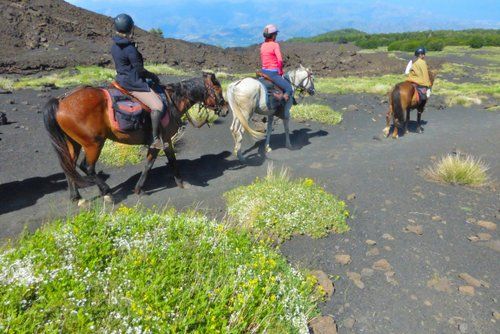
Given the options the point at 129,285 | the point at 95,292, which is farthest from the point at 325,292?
the point at 95,292

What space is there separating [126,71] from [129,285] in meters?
4.72

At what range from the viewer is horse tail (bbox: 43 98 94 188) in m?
6.41

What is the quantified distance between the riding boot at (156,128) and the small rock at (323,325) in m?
4.74

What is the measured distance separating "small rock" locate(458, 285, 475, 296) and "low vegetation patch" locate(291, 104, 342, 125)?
36.7ft

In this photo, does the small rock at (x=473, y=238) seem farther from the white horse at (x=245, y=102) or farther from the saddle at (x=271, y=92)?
the saddle at (x=271, y=92)

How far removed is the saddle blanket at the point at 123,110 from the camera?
6.87 m

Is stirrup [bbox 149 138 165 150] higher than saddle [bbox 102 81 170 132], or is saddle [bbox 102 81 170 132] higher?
saddle [bbox 102 81 170 132]

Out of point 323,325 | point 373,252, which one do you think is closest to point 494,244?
point 373,252

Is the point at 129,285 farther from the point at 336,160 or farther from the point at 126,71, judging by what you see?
the point at 336,160

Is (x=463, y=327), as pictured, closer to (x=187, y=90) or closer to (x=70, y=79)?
(x=187, y=90)

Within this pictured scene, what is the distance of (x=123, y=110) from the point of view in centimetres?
690

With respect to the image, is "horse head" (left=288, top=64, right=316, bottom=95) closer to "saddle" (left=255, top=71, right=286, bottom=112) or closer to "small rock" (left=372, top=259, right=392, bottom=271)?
"saddle" (left=255, top=71, right=286, bottom=112)

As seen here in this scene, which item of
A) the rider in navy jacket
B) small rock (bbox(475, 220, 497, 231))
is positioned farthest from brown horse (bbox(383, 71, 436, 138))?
the rider in navy jacket

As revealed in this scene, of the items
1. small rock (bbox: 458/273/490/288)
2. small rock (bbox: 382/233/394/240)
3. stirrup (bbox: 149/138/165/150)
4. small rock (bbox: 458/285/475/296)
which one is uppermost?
stirrup (bbox: 149/138/165/150)
